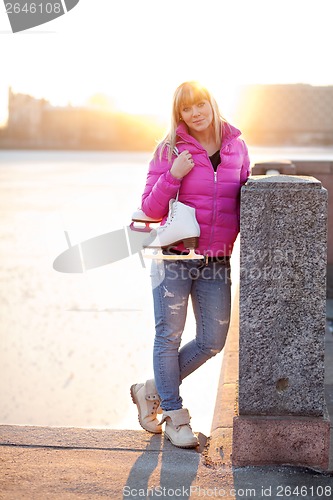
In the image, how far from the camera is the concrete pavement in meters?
3.30

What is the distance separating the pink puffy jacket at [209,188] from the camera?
3.68 meters

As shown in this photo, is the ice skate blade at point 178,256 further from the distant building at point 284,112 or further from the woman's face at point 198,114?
the distant building at point 284,112

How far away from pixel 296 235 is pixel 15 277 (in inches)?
234

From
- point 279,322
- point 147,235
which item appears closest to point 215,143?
point 147,235

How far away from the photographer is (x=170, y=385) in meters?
3.99

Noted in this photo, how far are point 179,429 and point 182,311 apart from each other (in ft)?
1.78

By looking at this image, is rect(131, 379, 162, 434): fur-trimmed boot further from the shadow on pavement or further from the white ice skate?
the white ice skate

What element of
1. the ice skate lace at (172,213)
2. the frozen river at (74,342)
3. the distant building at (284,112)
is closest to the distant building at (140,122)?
the distant building at (284,112)

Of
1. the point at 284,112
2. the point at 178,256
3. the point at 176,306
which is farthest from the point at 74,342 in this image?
the point at 284,112

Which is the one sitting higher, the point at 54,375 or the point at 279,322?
the point at 279,322

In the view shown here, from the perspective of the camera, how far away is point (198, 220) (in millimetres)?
3717

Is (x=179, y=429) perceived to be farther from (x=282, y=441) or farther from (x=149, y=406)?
(x=282, y=441)

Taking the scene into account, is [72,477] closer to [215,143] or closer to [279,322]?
[279,322]

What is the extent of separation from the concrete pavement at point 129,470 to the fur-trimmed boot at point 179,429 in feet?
0.14
